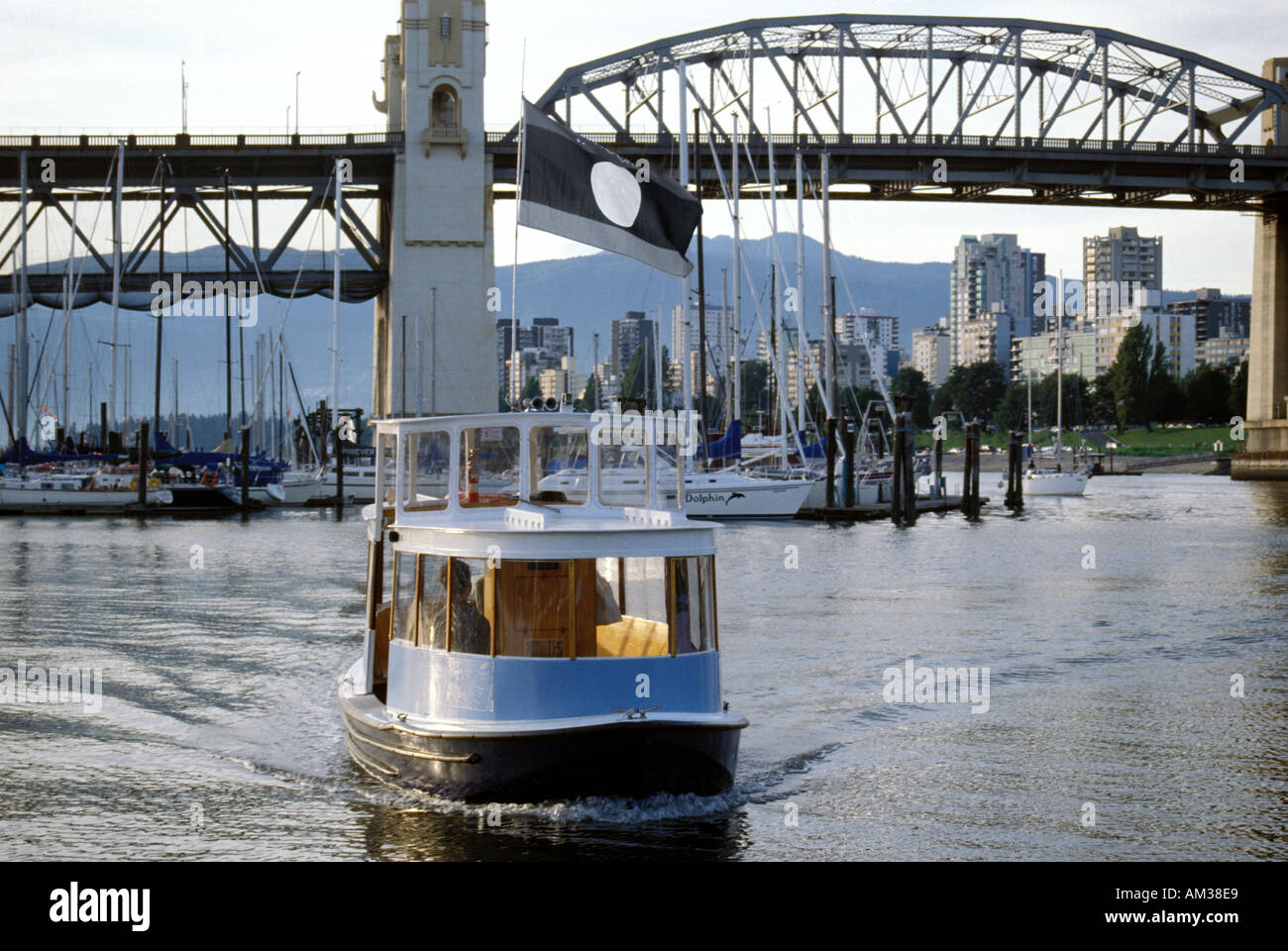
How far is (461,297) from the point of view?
78.4m

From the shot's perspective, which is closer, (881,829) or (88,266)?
(881,829)

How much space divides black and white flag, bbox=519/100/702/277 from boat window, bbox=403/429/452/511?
2753 mm

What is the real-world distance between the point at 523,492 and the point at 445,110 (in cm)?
6745

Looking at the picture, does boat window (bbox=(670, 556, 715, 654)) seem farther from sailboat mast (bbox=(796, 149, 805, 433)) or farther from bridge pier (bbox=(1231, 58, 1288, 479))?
bridge pier (bbox=(1231, 58, 1288, 479))

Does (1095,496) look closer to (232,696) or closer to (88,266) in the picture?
(88,266)

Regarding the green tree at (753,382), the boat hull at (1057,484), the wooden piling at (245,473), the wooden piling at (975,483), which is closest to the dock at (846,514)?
the wooden piling at (975,483)

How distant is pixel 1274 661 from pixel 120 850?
20.8 m

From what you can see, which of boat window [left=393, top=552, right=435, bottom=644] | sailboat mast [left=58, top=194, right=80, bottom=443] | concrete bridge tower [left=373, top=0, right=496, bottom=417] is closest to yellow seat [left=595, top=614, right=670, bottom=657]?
boat window [left=393, top=552, right=435, bottom=644]

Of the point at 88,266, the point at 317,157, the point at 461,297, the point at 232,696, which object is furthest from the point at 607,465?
the point at 88,266

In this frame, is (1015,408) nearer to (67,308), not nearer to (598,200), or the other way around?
(67,308)

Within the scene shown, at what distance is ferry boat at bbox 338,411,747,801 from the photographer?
1491 centimetres

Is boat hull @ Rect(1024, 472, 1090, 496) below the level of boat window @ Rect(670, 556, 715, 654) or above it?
below

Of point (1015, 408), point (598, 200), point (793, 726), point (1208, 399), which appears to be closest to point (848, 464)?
point (793, 726)
